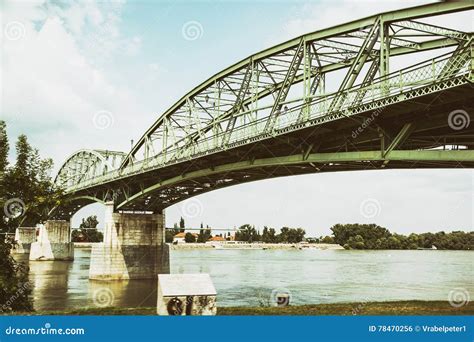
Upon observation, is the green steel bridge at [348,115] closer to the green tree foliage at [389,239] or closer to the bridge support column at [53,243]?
the bridge support column at [53,243]

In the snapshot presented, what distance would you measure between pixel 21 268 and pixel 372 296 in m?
23.9

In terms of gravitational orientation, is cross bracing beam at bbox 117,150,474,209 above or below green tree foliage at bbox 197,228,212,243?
above

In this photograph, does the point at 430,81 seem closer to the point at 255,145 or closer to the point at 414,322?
the point at 414,322

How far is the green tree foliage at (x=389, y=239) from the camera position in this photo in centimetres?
11800

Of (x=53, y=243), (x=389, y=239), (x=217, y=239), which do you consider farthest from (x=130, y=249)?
(x=217, y=239)

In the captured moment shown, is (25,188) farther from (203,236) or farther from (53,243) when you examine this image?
(203,236)

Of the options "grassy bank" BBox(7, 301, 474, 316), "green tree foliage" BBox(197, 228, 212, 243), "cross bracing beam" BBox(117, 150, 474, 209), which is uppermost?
"cross bracing beam" BBox(117, 150, 474, 209)

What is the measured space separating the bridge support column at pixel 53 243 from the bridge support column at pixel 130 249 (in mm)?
33382

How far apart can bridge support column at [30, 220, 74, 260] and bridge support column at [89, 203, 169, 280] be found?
1314 inches

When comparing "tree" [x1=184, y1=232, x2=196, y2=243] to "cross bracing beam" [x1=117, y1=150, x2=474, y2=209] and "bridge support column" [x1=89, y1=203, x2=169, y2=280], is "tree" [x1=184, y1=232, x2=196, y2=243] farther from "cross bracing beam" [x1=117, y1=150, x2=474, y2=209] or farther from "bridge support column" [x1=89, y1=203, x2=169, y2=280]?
"cross bracing beam" [x1=117, y1=150, x2=474, y2=209]

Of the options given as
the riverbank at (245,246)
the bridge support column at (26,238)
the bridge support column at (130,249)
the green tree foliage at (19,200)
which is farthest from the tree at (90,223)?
the green tree foliage at (19,200)

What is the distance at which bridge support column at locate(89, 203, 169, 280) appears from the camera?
163ft

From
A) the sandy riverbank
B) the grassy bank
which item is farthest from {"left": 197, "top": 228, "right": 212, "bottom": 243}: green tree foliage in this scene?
the grassy bank

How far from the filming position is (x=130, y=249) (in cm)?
5041
